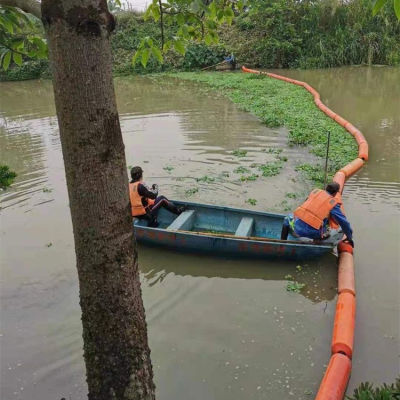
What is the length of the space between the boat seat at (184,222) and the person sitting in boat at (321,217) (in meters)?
1.77

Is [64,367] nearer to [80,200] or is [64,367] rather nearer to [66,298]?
[66,298]

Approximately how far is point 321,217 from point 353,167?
161 inches

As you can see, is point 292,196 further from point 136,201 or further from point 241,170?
point 136,201

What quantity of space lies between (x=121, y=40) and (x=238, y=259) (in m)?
26.7

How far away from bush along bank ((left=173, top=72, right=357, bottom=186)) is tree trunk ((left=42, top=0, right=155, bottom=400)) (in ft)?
24.3

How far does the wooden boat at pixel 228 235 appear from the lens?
6.40 meters

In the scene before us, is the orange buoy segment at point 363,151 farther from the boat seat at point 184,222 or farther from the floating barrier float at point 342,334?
the boat seat at point 184,222

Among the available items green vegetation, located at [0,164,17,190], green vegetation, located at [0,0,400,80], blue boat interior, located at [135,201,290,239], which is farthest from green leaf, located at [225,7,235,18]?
green vegetation, located at [0,0,400,80]

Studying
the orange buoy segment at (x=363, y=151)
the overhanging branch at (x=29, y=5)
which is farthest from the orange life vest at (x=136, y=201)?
the orange buoy segment at (x=363, y=151)

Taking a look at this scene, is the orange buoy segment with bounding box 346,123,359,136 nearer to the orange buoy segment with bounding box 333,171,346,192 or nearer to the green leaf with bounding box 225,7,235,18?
the orange buoy segment with bounding box 333,171,346,192

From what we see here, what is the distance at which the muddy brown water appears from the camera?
15.5ft

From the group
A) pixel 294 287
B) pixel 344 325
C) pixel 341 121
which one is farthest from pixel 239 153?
pixel 344 325

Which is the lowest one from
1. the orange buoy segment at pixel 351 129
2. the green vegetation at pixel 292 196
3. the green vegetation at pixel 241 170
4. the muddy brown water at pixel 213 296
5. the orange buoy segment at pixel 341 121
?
the muddy brown water at pixel 213 296

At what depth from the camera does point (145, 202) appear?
7469mm
